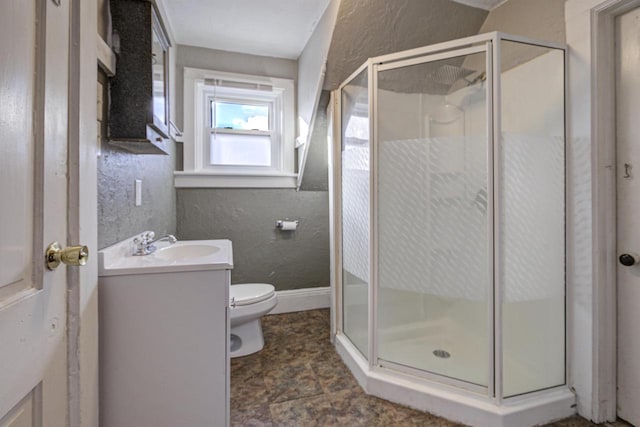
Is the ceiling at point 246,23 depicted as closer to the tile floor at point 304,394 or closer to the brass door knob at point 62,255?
the brass door knob at point 62,255

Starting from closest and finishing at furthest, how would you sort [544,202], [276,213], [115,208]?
[115,208] → [544,202] → [276,213]

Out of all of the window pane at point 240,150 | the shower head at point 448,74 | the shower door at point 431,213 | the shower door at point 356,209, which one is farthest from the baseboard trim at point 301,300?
the shower head at point 448,74

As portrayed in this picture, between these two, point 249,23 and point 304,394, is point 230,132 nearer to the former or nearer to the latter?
point 249,23

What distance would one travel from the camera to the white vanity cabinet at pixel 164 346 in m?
1.07

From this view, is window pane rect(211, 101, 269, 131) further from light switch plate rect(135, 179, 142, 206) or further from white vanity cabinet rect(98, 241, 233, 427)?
white vanity cabinet rect(98, 241, 233, 427)

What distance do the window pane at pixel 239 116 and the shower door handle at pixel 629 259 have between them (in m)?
2.39

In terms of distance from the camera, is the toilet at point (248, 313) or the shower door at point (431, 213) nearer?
the shower door at point (431, 213)

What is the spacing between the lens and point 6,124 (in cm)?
54

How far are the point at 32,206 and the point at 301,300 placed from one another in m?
2.20

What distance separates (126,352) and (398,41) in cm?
212

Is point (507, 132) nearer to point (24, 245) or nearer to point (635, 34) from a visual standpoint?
point (635, 34)

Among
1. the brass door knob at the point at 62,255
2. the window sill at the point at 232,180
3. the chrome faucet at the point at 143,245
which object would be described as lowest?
the chrome faucet at the point at 143,245

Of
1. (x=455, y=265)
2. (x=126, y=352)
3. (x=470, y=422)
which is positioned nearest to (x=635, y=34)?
(x=455, y=265)

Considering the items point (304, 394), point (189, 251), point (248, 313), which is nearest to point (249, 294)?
point (248, 313)
